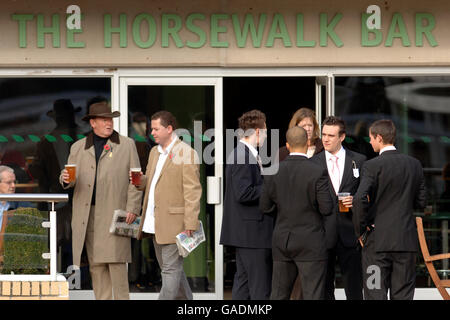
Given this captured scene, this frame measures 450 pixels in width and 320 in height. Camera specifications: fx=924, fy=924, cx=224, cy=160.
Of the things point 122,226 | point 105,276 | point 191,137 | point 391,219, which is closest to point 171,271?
point 122,226

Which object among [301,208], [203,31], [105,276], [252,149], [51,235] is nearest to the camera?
[301,208]

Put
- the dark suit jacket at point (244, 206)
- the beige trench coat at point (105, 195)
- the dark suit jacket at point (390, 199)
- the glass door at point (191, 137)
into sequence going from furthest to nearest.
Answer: the glass door at point (191, 137)
the beige trench coat at point (105, 195)
the dark suit jacket at point (244, 206)
the dark suit jacket at point (390, 199)

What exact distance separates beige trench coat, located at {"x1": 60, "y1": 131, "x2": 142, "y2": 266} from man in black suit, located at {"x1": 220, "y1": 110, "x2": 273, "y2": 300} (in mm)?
1063

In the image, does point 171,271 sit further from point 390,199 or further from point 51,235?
point 390,199

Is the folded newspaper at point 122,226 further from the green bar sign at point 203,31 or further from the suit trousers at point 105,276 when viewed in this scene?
the green bar sign at point 203,31

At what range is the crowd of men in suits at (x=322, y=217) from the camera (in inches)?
303

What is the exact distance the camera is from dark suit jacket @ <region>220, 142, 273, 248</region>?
8328 millimetres

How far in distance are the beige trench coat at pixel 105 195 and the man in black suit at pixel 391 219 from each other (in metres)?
2.29

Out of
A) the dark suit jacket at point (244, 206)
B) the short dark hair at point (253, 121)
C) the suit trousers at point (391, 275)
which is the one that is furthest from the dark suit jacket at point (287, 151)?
the suit trousers at point (391, 275)

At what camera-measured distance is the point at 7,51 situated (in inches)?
411

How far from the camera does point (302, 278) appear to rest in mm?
7730

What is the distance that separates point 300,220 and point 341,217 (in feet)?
3.05

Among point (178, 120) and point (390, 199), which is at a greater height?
point (178, 120)
